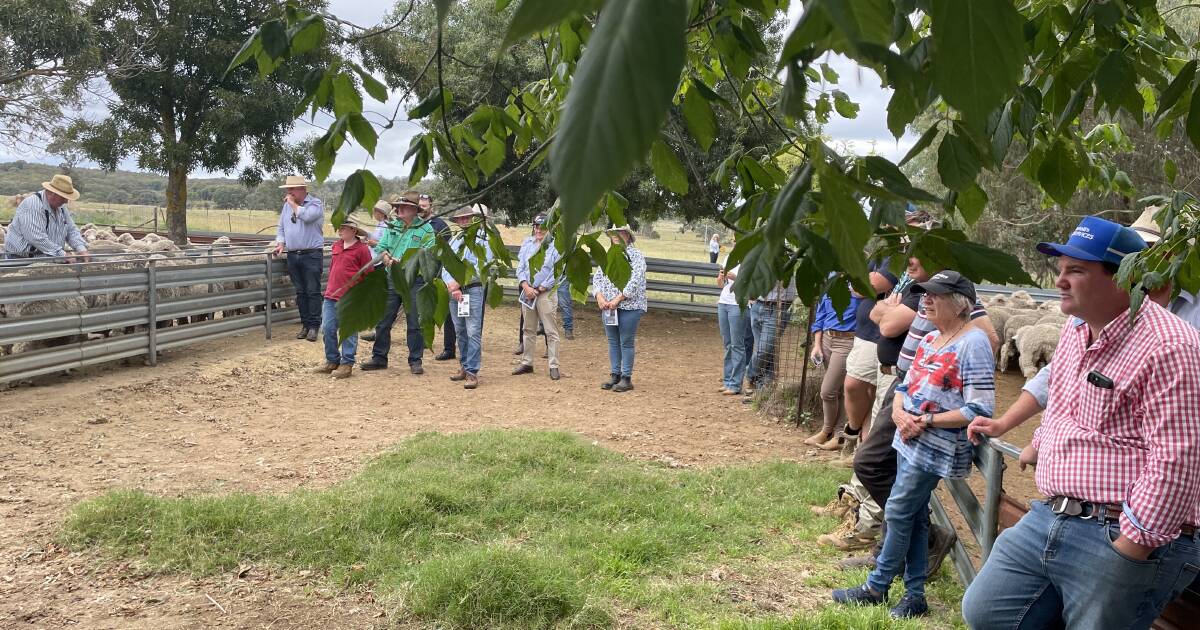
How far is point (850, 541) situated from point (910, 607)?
2.97 ft

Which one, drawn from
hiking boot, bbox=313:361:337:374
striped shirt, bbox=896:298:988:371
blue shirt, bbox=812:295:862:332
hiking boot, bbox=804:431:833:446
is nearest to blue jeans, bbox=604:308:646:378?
blue shirt, bbox=812:295:862:332

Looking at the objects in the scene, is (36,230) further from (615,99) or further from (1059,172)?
(615,99)

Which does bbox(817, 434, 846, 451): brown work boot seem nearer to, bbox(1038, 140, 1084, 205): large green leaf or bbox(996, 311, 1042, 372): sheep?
bbox(996, 311, 1042, 372): sheep

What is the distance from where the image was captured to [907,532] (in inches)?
150

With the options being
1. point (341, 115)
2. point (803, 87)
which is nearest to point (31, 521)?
point (341, 115)

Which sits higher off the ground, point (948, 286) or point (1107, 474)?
point (948, 286)

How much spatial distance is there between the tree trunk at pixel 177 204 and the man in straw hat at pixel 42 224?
9.66m

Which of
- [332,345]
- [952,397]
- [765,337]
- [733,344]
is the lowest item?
[332,345]

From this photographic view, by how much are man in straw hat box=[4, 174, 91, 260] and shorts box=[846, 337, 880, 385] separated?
6710 millimetres

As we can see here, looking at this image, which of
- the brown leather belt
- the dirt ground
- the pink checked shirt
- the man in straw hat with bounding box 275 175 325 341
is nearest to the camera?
the pink checked shirt

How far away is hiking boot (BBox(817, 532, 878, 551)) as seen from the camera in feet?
15.5

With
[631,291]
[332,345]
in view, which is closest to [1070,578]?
[631,291]

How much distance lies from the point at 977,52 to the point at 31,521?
544cm

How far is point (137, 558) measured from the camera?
4.25m
